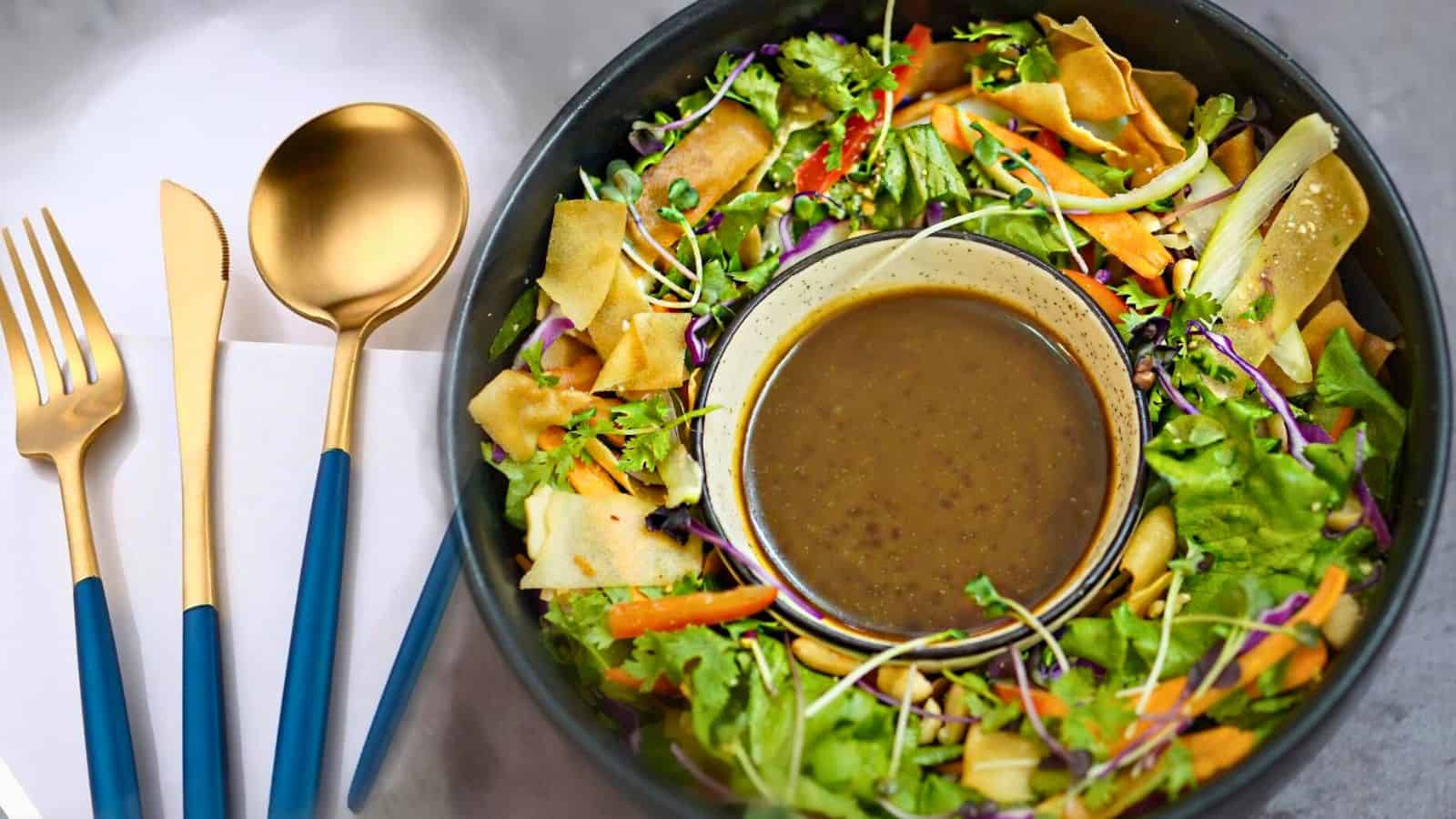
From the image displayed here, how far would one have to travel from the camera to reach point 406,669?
1.75 meters

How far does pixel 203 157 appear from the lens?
7.45 ft

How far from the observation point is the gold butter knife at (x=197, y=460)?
1697mm

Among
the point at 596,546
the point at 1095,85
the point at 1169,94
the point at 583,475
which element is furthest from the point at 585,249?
the point at 1169,94

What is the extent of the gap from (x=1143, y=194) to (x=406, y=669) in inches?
49.9

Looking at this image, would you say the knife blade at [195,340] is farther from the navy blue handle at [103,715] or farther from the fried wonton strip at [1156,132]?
the fried wonton strip at [1156,132]

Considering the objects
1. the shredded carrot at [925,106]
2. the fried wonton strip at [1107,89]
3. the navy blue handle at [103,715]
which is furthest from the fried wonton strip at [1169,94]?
the navy blue handle at [103,715]

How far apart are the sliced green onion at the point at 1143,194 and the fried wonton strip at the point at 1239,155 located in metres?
0.03

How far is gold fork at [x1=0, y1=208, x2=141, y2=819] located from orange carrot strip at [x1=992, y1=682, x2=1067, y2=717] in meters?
1.20

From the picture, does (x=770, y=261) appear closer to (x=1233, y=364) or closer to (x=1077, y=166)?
(x=1077, y=166)

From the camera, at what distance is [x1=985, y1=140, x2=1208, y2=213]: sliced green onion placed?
1771mm

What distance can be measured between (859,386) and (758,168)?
1.23ft

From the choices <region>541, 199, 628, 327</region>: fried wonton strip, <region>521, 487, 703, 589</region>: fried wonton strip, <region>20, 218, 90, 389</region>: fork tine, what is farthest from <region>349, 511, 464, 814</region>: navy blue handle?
<region>20, 218, 90, 389</region>: fork tine

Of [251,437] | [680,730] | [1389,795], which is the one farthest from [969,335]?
[251,437]

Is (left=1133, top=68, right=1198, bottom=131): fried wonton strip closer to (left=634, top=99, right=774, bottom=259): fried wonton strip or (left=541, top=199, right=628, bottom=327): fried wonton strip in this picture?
(left=634, top=99, right=774, bottom=259): fried wonton strip
